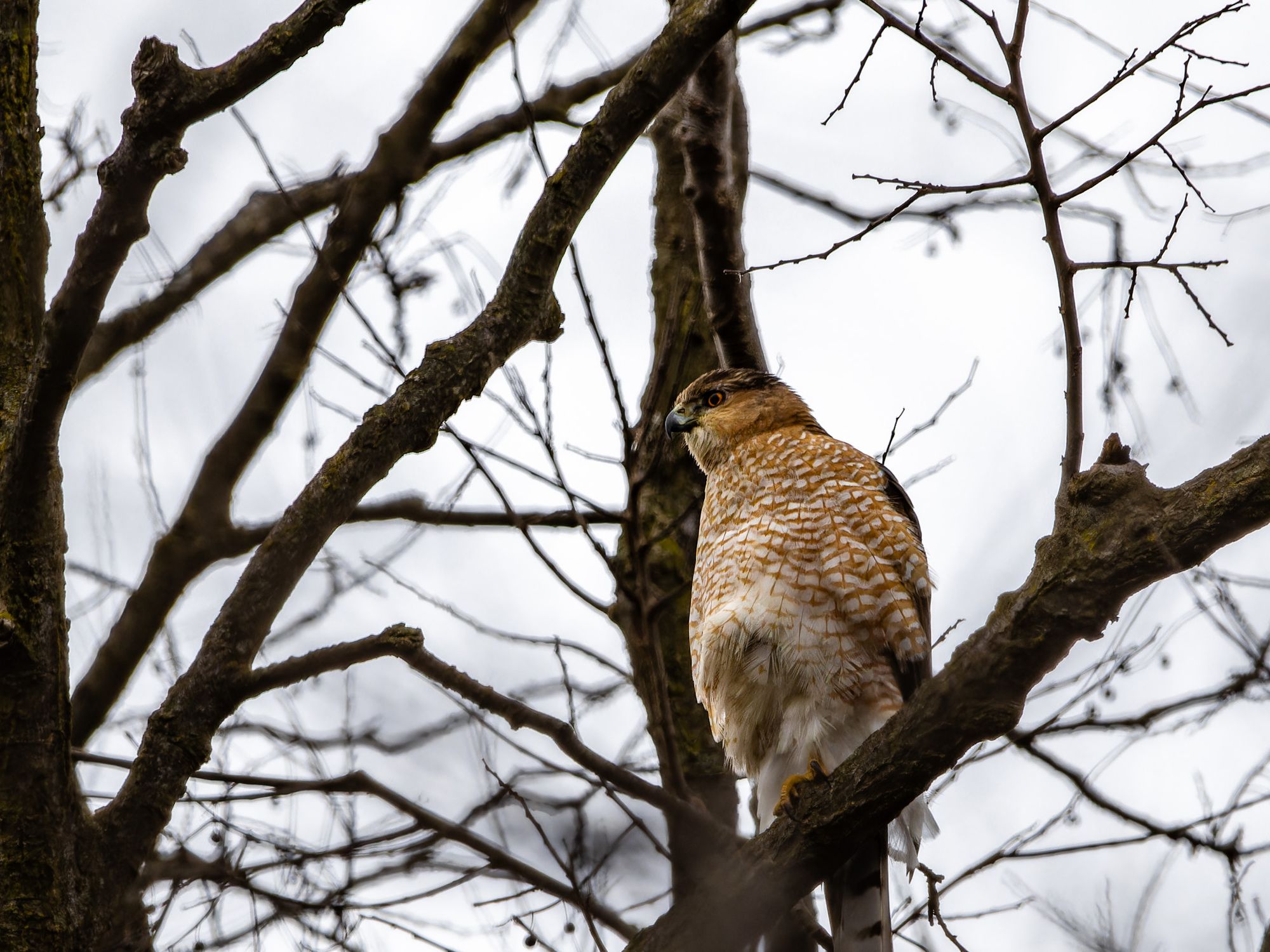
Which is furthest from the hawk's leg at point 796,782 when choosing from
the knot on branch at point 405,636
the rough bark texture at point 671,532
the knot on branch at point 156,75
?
the knot on branch at point 156,75

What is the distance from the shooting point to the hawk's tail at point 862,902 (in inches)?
164

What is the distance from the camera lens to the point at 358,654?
314 centimetres

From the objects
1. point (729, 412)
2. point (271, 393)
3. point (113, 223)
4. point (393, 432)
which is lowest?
point (393, 432)

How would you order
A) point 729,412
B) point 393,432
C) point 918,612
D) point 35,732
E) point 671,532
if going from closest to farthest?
point 35,732 → point 393,432 → point 918,612 → point 729,412 → point 671,532

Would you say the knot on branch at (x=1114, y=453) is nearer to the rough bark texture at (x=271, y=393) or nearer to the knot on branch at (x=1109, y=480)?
the knot on branch at (x=1109, y=480)

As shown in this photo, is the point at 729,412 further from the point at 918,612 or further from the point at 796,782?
the point at 796,782

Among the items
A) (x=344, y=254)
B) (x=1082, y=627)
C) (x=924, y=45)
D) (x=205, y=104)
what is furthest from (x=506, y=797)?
(x=344, y=254)

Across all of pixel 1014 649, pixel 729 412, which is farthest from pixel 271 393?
pixel 1014 649

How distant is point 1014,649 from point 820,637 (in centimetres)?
166

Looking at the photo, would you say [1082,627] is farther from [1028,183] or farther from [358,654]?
[358,654]

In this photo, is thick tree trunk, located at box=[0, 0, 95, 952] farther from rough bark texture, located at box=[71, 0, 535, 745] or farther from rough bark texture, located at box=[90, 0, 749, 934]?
rough bark texture, located at box=[71, 0, 535, 745]

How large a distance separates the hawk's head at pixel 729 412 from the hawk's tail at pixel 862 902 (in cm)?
189

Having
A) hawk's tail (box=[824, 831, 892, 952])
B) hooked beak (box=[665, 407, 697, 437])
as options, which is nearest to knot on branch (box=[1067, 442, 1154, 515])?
hawk's tail (box=[824, 831, 892, 952])

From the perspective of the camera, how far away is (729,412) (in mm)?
5410
